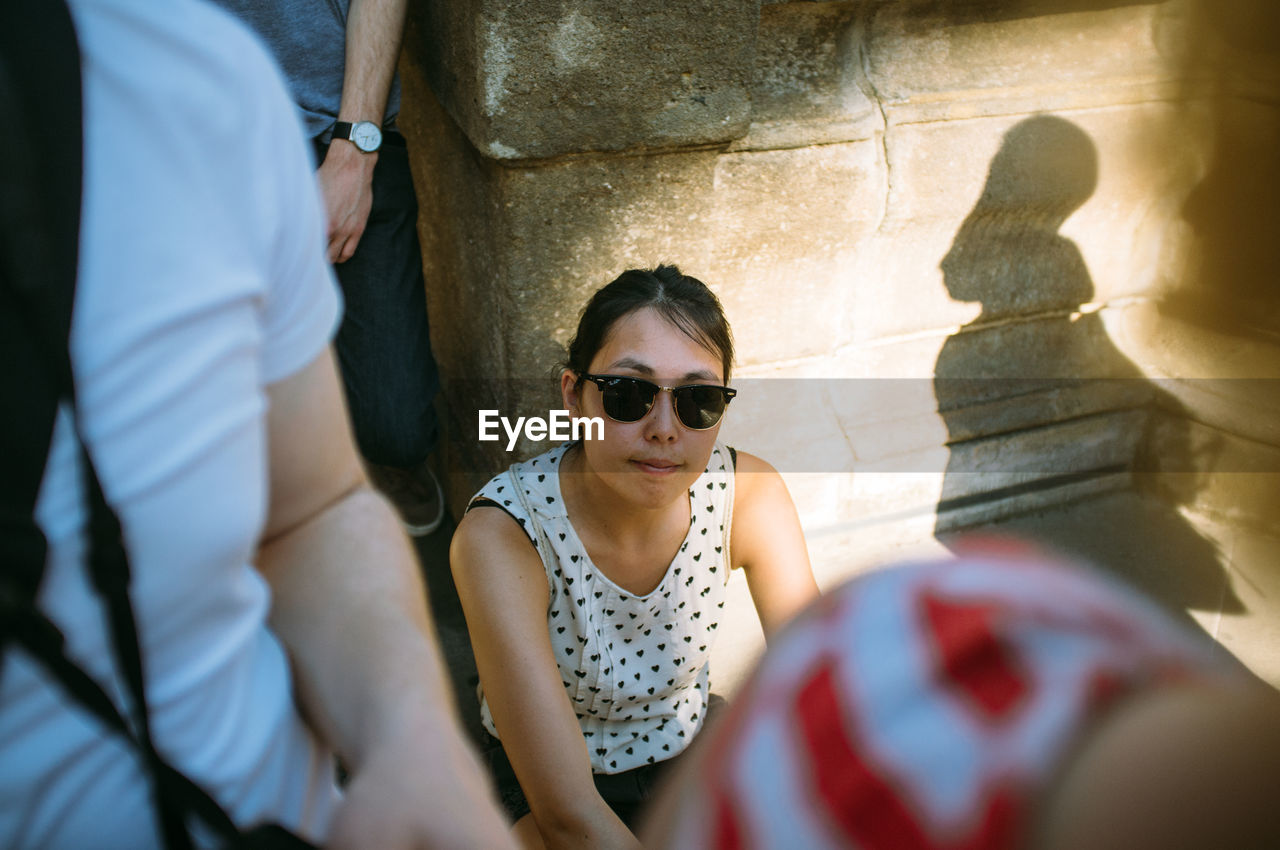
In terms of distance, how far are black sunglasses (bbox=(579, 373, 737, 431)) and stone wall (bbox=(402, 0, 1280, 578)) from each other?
23.8 inches

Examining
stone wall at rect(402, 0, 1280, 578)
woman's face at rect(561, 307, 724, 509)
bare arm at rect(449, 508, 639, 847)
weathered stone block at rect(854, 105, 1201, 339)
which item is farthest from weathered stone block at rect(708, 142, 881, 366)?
bare arm at rect(449, 508, 639, 847)

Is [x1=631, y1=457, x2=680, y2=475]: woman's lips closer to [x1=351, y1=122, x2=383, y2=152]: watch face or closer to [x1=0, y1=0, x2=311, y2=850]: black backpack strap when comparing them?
[x1=351, y1=122, x2=383, y2=152]: watch face

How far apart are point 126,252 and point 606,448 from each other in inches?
49.5

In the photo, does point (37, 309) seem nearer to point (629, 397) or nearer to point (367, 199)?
point (629, 397)

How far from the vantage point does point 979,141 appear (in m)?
2.84

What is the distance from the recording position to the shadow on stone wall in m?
3.02

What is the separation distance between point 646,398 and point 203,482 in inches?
47.5

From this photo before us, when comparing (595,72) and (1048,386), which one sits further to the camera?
(1048,386)

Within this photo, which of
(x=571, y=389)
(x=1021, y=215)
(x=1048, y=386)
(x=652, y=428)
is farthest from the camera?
(x=1048, y=386)

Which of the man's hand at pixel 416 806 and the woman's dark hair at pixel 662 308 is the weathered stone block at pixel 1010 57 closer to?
the woman's dark hair at pixel 662 308

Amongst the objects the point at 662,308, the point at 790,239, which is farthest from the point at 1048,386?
the point at 662,308

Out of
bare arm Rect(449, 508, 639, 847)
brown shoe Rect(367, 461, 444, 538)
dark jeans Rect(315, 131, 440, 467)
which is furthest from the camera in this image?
brown shoe Rect(367, 461, 444, 538)

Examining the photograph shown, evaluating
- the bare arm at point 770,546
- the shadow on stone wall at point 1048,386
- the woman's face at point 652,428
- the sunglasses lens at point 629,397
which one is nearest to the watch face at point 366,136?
the woman's face at point 652,428

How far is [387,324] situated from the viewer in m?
2.34
